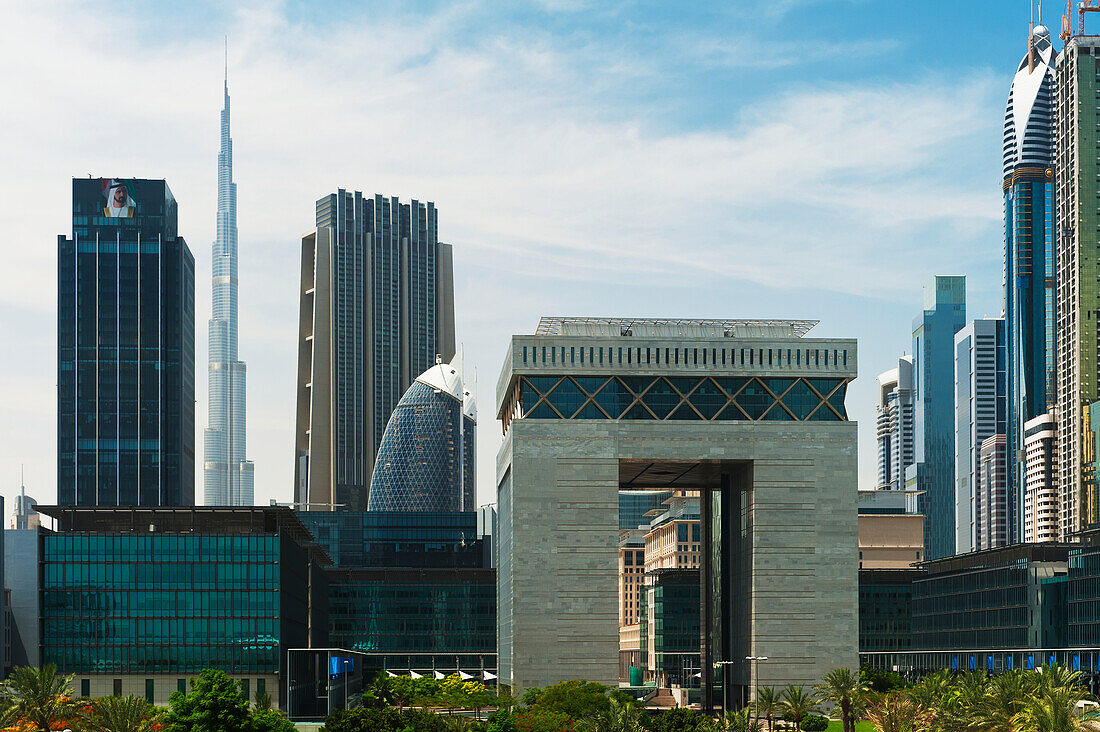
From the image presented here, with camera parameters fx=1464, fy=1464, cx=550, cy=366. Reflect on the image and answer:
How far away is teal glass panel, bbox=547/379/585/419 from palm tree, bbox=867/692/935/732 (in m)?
57.3

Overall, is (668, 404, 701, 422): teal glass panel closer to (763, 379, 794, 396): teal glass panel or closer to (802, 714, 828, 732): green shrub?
(763, 379, 794, 396): teal glass panel

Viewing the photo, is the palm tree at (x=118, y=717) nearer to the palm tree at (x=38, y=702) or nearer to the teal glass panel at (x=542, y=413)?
the palm tree at (x=38, y=702)

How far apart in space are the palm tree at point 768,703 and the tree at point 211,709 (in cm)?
5022

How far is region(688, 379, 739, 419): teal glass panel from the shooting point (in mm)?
166375

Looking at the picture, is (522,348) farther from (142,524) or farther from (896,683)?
(896,683)

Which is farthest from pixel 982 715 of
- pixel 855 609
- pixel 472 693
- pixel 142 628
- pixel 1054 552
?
pixel 1054 552

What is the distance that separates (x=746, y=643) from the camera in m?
164

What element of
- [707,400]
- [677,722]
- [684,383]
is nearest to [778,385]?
[707,400]

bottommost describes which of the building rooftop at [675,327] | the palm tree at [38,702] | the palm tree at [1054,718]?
the palm tree at [38,702]

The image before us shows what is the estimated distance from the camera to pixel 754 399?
166500 mm

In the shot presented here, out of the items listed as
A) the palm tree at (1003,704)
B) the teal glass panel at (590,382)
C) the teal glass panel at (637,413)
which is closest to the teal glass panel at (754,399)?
the teal glass panel at (637,413)

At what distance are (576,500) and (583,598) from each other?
10833mm

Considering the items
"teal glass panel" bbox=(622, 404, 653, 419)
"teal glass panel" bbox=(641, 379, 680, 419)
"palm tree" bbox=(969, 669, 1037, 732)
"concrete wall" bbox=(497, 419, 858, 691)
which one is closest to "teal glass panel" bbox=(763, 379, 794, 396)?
"concrete wall" bbox=(497, 419, 858, 691)

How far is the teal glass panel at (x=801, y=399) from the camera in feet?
545
